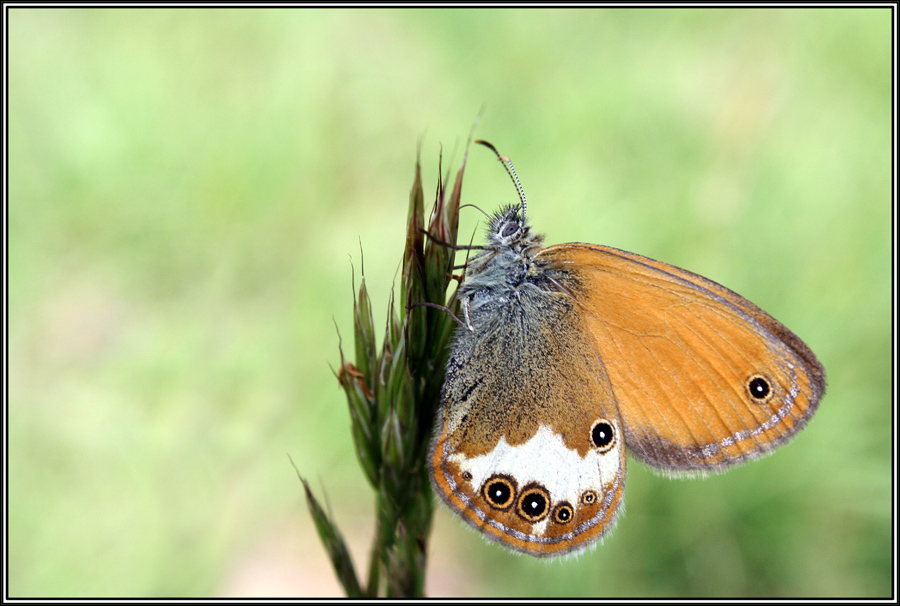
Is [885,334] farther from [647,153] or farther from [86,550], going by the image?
[86,550]

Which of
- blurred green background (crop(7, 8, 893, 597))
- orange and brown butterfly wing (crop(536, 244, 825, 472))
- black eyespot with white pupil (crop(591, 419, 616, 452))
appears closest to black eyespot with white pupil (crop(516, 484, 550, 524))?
black eyespot with white pupil (crop(591, 419, 616, 452))

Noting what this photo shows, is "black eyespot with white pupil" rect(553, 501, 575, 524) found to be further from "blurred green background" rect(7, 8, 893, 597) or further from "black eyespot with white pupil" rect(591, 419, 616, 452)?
"blurred green background" rect(7, 8, 893, 597)

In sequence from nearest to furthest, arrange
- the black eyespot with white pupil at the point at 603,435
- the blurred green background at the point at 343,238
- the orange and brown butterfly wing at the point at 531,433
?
1. the orange and brown butterfly wing at the point at 531,433
2. the black eyespot with white pupil at the point at 603,435
3. the blurred green background at the point at 343,238

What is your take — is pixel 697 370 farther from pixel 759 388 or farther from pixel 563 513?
pixel 563 513

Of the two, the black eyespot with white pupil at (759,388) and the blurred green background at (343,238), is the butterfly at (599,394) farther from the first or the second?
the blurred green background at (343,238)

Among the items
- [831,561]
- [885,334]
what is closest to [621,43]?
[885,334]

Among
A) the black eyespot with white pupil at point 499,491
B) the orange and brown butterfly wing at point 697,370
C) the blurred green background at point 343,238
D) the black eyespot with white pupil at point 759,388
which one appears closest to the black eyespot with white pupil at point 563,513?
the black eyespot with white pupil at point 499,491

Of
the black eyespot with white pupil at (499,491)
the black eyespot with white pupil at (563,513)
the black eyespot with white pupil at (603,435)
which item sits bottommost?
the black eyespot with white pupil at (563,513)
